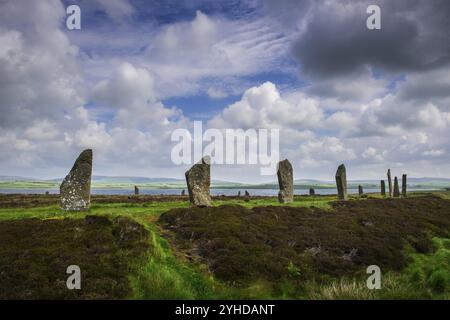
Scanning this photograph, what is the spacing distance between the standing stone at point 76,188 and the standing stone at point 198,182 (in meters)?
7.61

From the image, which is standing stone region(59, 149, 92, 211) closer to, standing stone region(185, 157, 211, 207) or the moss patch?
the moss patch

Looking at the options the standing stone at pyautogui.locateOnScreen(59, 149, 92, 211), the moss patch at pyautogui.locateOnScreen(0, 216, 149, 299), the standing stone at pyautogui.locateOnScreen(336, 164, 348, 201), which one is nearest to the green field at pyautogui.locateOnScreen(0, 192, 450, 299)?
the moss patch at pyautogui.locateOnScreen(0, 216, 149, 299)

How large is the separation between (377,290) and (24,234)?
15.6m

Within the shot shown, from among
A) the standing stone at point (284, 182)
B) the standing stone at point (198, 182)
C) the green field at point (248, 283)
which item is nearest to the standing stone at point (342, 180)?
the standing stone at point (284, 182)

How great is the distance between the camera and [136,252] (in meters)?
14.4

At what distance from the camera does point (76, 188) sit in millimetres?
23859

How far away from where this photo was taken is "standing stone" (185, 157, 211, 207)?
27.7m

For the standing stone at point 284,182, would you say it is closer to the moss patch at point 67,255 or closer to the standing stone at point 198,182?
the standing stone at point 198,182

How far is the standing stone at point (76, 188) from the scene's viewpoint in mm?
23766

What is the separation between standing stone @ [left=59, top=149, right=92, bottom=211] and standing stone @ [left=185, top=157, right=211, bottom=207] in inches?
300

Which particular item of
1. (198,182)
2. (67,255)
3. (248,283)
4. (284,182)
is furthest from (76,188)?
(284,182)

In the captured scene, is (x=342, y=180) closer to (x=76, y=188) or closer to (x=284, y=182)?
(x=284, y=182)
